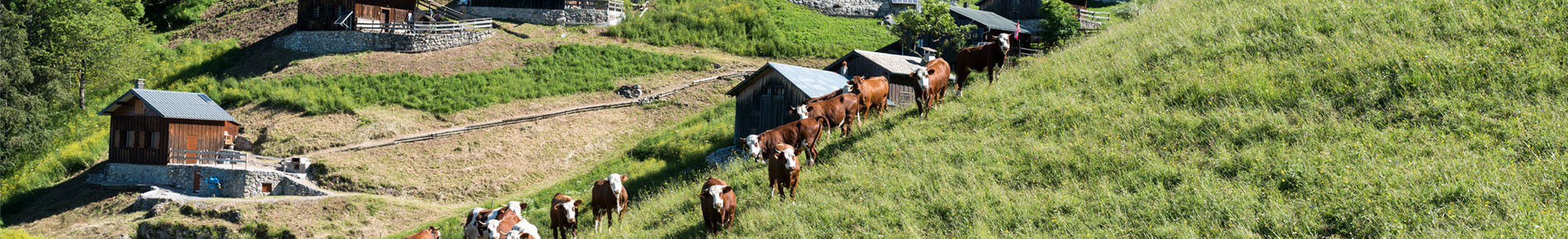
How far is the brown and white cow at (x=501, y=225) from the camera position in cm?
1466

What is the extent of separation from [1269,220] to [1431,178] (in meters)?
2.36

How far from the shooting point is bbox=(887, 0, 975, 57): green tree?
151 feet

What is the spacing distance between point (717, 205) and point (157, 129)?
31.2 metres

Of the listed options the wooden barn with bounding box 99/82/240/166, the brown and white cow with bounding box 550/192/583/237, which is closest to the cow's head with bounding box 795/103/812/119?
the brown and white cow with bounding box 550/192/583/237

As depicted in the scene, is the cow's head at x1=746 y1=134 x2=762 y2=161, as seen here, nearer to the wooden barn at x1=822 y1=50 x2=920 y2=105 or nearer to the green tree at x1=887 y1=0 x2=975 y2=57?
the wooden barn at x1=822 y1=50 x2=920 y2=105

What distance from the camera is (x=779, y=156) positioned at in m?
16.4

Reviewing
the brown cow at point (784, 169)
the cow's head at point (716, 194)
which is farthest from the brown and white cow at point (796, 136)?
the cow's head at point (716, 194)

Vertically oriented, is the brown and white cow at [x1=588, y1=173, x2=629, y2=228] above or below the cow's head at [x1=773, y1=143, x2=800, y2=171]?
below

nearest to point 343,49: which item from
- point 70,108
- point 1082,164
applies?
point 70,108

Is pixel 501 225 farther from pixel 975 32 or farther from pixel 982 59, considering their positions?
pixel 975 32

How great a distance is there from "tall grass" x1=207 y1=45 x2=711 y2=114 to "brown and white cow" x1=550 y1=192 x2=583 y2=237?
26.5 metres

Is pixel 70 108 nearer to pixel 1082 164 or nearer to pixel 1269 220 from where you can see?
pixel 1082 164

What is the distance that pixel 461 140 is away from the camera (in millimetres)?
37281

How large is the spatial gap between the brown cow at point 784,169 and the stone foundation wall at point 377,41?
39834 mm
